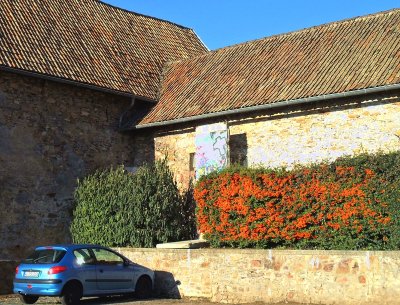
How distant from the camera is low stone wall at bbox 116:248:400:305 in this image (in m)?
11.1

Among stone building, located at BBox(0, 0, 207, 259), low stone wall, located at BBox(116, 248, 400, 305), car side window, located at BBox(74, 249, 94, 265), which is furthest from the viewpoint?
stone building, located at BBox(0, 0, 207, 259)

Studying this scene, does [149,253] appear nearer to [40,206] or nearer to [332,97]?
[40,206]

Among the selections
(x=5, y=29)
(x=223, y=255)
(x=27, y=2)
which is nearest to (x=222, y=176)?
(x=223, y=255)

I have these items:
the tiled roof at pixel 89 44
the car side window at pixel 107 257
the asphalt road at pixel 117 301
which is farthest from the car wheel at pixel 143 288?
the tiled roof at pixel 89 44

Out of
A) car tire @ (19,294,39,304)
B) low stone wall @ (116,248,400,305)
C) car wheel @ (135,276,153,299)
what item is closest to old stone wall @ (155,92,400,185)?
low stone wall @ (116,248,400,305)

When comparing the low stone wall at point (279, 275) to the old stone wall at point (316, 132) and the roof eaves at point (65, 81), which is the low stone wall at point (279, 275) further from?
the roof eaves at point (65, 81)

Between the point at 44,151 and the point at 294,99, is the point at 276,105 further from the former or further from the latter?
the point at 44,151

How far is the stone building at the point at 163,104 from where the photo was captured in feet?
54.1

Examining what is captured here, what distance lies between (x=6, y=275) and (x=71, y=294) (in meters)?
4.24

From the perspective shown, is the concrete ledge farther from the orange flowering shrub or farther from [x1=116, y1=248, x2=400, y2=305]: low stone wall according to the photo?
[x1=116, y1=248, x2=400, y2=305]: low stone wall

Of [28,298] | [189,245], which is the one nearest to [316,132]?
[189,245]

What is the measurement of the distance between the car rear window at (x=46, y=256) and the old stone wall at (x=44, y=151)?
173 inches

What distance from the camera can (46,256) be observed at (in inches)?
504

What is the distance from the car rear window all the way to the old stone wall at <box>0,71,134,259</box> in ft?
14.4
